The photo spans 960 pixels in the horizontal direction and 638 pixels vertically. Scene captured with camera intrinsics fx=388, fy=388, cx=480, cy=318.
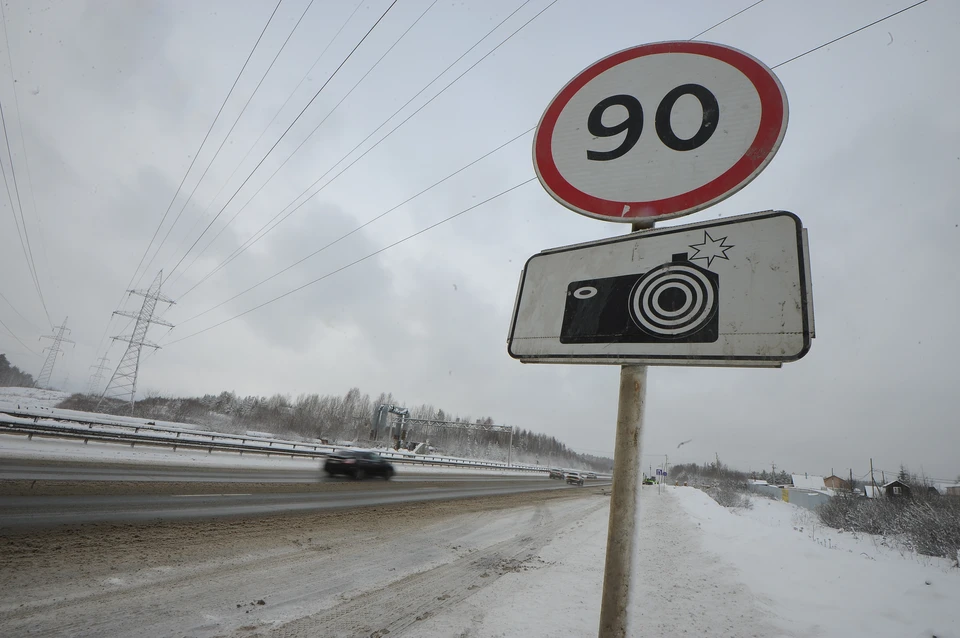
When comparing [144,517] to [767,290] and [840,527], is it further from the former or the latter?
[840,527]

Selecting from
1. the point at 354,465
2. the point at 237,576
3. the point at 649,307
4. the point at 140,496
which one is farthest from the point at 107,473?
the point at 649,307

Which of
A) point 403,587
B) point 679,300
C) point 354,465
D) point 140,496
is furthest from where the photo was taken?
point 354,465

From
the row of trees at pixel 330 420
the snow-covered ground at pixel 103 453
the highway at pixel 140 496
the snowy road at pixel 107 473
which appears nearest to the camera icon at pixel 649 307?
the highway at pixel 140 496

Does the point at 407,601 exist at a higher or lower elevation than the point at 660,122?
lower

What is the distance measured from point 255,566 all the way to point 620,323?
526cm

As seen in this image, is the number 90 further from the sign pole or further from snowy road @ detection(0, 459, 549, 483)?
snowy road @ detection(0, 459, 549, 483)

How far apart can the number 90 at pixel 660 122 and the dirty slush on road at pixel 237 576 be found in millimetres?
3740

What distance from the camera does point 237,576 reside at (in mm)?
4098

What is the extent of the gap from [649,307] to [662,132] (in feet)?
2.61

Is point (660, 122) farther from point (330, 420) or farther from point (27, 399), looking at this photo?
point (330, 420)

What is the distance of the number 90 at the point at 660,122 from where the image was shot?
58.7 inches

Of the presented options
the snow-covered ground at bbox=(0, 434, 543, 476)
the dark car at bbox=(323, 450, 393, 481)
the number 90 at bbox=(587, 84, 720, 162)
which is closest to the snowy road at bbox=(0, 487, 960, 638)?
the number 90 at bbox=(587, 84, 720, 162)

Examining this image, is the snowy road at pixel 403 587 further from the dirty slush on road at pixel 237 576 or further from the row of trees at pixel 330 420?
the row of trees at pixel 330 420

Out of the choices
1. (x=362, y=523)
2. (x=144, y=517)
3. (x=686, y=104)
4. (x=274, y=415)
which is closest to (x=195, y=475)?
(x=144, y=517)
